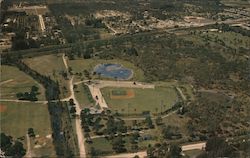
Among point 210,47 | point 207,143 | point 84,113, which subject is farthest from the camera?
point 210,47

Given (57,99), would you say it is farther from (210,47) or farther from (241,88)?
(210,47)

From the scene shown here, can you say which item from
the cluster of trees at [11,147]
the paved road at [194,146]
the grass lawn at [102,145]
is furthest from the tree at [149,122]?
the cluster of trees at [11,147]

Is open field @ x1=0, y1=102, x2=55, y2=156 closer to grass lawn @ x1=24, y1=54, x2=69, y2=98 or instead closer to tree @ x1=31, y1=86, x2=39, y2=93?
tree @ x1=31, y1=86, x2=39, y2=93

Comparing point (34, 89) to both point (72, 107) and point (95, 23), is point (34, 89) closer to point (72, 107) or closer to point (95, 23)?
point (72, 107)

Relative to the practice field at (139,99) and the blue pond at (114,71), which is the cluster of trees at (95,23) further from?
the practice field at (139,99)

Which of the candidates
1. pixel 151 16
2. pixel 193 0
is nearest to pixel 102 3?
pixel 151 16

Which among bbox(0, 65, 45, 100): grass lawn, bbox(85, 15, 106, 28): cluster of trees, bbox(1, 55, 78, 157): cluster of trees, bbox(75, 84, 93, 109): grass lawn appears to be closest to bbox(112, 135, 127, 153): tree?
bbox(1, 55, 78, 157): cluster of trees
